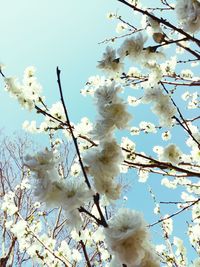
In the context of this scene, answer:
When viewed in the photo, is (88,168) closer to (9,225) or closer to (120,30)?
(120,30)

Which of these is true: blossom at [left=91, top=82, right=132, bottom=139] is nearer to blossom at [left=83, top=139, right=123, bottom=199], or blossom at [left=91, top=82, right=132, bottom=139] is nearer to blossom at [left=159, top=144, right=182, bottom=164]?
blossom at [left=83, top=139, right=123, bottom=199]

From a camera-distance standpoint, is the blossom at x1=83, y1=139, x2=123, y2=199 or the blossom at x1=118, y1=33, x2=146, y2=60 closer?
the blossom at x1=83, y1=139, x2=123, y2=199

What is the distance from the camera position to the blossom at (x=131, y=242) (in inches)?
39.3

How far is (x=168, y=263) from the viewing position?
11.7ft

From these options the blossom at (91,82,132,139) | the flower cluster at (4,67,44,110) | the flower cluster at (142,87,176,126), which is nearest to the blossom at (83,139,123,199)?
the blossom at (91,82,132,139)

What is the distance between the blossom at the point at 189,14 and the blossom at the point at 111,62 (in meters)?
0.54

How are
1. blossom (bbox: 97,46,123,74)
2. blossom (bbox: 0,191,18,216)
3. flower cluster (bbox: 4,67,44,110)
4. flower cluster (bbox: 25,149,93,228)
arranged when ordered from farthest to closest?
blossom (bbox: 0,191,18,216), flower cluster (bbox: 4,67,44,110), blossom (bbox: 97,46,123,74), flower cluster (bbox: 25,149,93,228)

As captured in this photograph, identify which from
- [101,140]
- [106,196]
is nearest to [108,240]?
[106,196]

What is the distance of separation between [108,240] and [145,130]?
116 inches

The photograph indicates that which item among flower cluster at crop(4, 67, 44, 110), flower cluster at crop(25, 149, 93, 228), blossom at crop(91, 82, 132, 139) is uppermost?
flower cluster at crop(4, 67, 44, 110)

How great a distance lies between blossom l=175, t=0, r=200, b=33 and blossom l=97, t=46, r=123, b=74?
0.54m

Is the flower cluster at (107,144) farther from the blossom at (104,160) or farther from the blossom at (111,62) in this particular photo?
the blossom at (111,62)

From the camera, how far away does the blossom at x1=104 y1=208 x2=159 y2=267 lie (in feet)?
3.27

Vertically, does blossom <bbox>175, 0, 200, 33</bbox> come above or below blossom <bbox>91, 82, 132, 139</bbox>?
above
